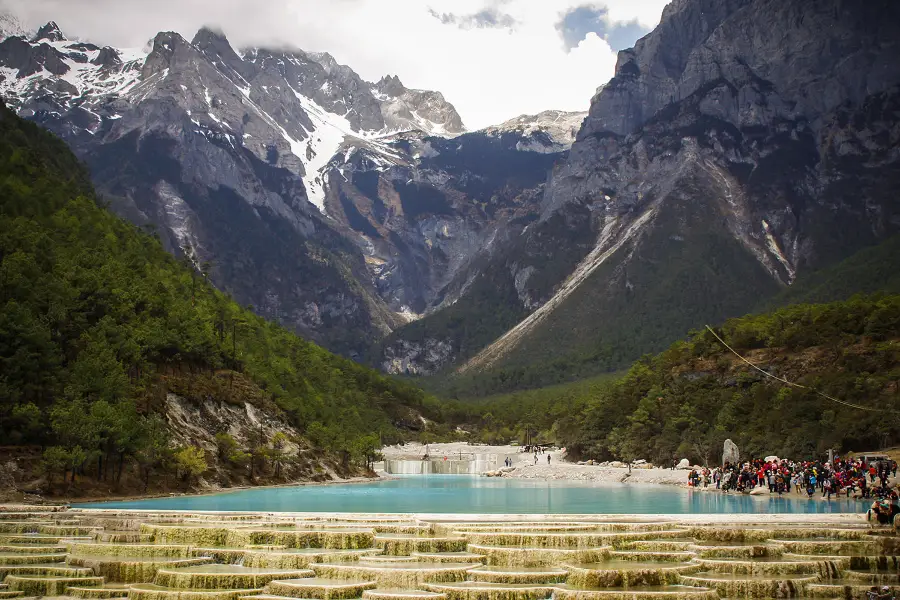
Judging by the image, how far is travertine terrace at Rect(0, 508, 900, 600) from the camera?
31703 millimetres

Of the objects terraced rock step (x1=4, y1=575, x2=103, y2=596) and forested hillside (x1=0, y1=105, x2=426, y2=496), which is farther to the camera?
forested hillside (x1=0, y1=105, x2=426, y2=496)

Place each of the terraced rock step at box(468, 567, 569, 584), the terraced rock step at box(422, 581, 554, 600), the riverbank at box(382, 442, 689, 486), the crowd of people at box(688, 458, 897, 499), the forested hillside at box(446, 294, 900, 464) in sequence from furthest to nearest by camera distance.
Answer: the riverbank at box(382, 442, 689, 486)
the forested hillside at box(446, 294, 900, 464)
the crowd of people at box(688, 458, 897, 499)
the terraced rock step at box(468, 567, 569, 584)
the terraced rock step at box(422, 581, 554, 600)

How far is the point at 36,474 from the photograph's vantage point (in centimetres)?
6644

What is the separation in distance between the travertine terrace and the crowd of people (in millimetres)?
24162

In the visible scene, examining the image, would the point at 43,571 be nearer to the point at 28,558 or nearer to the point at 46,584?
the point at 46,584

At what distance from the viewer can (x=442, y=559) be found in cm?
3584

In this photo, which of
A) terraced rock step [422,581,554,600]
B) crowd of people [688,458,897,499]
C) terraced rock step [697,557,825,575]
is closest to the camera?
terraced rock step [422,581,554,600]

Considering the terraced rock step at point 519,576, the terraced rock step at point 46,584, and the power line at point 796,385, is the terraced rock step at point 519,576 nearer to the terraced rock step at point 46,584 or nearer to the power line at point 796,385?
the terraced rock step at point 46,584

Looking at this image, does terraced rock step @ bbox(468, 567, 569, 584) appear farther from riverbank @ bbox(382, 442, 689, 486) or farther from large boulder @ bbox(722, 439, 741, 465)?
large boulder @ bbox(722, 439, 741, 465)

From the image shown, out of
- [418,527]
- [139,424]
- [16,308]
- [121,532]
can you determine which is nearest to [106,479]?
[139,424]

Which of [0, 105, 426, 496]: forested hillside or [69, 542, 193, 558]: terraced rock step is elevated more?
[0, 105, 426, 496]: forested hillside

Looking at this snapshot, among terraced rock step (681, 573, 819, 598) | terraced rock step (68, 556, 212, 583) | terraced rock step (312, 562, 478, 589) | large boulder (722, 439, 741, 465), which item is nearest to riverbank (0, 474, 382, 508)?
terraced rock step (68, 556, 212, 583)

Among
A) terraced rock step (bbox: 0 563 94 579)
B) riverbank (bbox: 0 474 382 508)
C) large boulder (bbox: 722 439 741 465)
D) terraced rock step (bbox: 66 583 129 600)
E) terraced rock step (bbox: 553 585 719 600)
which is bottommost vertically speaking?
terraced rock step (bbox: 66 583 129 600)

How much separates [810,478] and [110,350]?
195 ft
